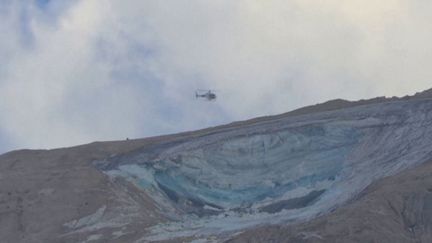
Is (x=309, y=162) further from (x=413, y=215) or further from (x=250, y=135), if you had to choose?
(x=413, y=215)

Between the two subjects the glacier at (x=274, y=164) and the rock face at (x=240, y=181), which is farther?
the glacier at (x=274, y=164)

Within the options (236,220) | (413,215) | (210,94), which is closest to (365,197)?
(413,215)

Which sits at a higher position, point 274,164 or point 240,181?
point 274,164

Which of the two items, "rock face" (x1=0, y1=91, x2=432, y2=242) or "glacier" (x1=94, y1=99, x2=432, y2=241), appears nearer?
"rock face" (x1=0, y1=91, x2=432, y2=242)

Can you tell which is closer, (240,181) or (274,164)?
(240,181)
